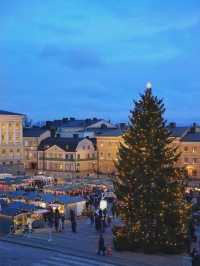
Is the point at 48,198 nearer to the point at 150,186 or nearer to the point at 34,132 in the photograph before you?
the point at 150,186

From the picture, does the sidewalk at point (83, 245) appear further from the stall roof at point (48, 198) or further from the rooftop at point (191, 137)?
the rooftop at point (191, 137)

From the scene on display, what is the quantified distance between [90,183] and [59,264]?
2765 cm

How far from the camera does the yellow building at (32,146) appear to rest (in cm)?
8919

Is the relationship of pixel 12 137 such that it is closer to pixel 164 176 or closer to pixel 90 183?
pixel 90 183

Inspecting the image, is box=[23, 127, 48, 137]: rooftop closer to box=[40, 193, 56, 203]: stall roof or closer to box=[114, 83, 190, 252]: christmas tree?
box=[40, 193, 56, 203]: stall roof

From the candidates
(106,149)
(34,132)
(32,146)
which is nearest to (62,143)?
(106,149)

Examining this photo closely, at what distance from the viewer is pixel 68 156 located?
82062mm

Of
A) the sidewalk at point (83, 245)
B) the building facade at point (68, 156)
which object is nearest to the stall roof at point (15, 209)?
the sidewalk at point (83, 245)

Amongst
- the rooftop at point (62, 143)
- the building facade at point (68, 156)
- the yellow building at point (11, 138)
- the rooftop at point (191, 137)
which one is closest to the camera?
the rooftop at point (191, 137)

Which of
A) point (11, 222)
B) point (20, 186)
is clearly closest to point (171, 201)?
point (11, 222)

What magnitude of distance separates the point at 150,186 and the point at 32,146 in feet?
226

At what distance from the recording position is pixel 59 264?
21.5 meters

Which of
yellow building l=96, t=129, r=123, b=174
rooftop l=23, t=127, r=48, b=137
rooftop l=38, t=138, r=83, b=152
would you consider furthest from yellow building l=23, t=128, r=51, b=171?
yellow building l=96, t=129, r=123, b=174

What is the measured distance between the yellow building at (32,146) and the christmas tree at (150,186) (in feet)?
217
